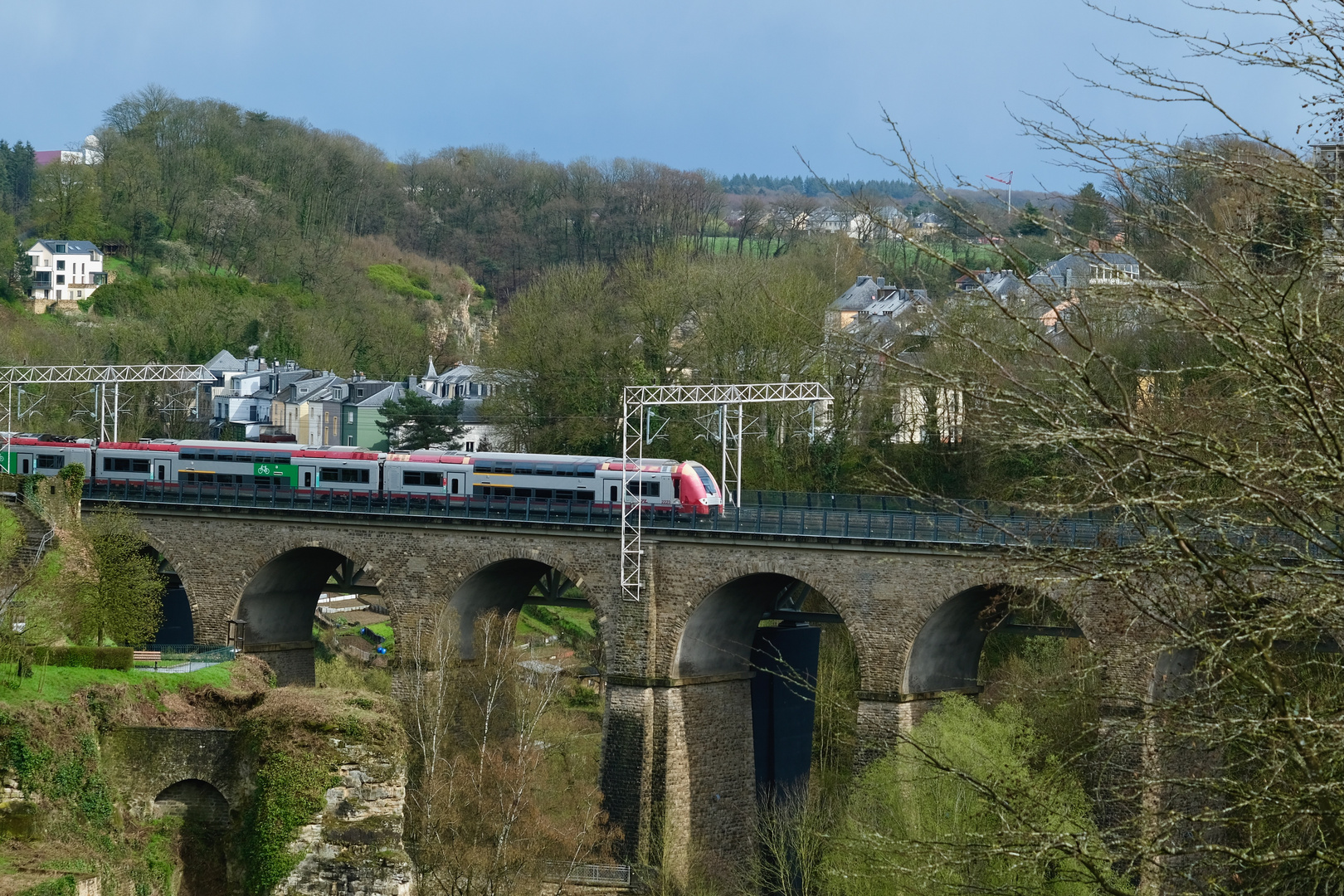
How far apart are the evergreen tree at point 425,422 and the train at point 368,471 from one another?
63.5ft

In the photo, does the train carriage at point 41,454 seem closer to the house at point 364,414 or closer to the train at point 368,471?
the train at point 368,471

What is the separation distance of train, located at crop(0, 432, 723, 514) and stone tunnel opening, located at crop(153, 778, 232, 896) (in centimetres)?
1319

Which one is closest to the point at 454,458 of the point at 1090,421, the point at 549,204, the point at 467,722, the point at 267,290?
the point at 467,722

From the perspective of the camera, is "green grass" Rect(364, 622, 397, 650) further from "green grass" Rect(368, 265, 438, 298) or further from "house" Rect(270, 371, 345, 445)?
"green grass" Rect(368, 265, 438, 298)

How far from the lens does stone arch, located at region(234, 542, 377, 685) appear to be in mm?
47844

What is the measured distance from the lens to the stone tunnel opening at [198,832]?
31000 millimetres

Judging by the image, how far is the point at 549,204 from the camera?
124 meters

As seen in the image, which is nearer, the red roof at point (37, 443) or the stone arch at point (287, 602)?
the stone arch at point (287, 602)

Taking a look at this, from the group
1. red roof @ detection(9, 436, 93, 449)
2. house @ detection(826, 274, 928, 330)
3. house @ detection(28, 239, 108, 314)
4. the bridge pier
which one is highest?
house @ detection(28, 239, 108, 314)

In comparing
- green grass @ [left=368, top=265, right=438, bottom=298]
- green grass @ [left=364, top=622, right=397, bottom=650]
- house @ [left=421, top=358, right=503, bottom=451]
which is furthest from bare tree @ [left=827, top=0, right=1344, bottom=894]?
green grass @ [left=368, top=265, right=438, bottom=298]

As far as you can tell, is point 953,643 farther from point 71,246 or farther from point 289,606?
point 71,246

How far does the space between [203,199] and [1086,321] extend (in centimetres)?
10780

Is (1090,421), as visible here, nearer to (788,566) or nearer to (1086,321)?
(1086,321)

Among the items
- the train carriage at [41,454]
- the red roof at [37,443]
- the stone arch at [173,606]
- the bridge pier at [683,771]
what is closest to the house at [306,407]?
Result: the red roof at [37,443]
